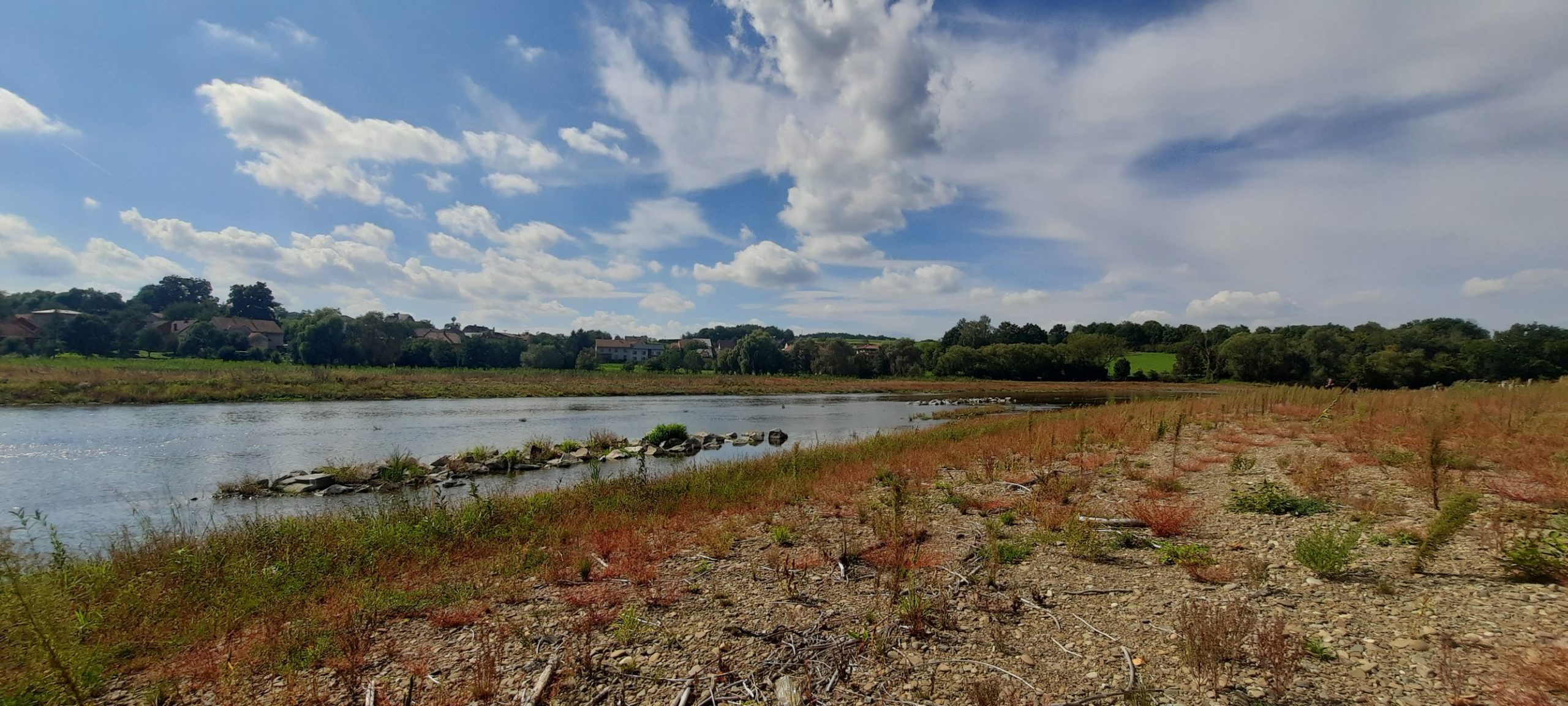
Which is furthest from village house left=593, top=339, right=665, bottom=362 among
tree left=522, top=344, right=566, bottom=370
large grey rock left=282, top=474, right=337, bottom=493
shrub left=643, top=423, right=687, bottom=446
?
large grey rock left=282, top=474, right=337, bottom=493

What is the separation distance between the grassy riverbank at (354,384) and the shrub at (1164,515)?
5374 centimetres

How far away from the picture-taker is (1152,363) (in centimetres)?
9725

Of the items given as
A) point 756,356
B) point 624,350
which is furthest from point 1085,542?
point 624,350

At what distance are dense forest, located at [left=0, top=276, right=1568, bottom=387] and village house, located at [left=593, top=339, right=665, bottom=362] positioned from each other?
18.1m

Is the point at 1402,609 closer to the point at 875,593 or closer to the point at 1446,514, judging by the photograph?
the point at 1446,514

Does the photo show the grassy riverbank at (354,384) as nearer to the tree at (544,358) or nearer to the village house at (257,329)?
the tree at (544,358)

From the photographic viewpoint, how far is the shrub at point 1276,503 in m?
7.81

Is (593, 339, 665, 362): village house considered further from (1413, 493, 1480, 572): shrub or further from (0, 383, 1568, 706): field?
(1413, 493, 1480, 572): shrub

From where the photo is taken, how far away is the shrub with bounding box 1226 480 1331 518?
7.81 metres

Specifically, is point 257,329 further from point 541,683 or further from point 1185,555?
point 1185,555

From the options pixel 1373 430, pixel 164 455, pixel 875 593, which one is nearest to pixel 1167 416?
pixel 1373 430

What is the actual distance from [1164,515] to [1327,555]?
266 cm

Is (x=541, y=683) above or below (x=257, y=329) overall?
below

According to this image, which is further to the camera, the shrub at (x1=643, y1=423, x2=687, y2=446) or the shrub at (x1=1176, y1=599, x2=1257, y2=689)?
the shrub at (x1=643, y1=423, x2=687, y2=446)
